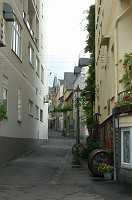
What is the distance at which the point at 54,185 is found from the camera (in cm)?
1118

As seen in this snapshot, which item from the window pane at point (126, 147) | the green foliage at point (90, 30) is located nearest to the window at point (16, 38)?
the green foliage at point (90, 30)

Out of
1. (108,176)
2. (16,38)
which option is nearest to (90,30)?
(16,38)

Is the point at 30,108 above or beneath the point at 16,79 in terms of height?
beneath

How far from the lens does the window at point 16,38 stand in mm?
19344

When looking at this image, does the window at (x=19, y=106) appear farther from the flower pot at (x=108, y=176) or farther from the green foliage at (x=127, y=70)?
the green foliage at (x=127, y=70)

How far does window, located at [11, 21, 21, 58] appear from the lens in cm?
1934

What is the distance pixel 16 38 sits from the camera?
20391 mm

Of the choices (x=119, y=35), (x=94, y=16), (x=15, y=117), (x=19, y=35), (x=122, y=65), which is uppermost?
(x=94, y=16)

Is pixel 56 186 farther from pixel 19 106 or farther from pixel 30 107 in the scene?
pixel 30 107

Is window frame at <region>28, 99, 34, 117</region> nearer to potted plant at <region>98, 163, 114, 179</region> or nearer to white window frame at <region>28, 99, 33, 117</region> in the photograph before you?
white window frame at <region>28, 99, 33, 117</region>

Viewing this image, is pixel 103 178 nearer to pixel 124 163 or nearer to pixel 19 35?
pixel 124 163

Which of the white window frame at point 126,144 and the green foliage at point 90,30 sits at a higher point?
the green foliage at point 90,30

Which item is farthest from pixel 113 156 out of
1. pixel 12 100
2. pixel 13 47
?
pixel 13 47

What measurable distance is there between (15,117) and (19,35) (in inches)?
187
